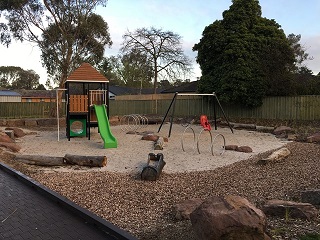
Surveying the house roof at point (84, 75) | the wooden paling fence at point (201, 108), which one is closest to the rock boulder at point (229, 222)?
the wooden paling fence at point (201, 108)

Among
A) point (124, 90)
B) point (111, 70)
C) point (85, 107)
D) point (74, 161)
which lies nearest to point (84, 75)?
point (85, 107)

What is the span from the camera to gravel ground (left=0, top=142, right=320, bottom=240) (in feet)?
13.2

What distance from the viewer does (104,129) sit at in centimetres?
1285

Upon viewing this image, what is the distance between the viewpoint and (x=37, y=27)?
96.1 feet

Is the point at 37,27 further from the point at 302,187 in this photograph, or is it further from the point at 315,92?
the point at 302,187

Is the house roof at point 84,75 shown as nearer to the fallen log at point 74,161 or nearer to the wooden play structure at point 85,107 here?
the wooden play structure at point 85,107

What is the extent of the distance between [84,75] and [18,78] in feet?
262

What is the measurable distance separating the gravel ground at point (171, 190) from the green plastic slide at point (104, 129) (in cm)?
379

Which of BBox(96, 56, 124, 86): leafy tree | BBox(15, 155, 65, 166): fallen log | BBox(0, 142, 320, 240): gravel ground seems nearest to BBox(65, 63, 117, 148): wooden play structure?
BBox(15, 155, 65, 166): fallen log

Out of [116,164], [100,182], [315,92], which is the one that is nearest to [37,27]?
[315,92]

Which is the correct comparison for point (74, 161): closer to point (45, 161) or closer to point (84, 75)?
point (45, 161)

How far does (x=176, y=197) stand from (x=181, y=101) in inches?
921

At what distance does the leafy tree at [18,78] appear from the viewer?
8600 cm

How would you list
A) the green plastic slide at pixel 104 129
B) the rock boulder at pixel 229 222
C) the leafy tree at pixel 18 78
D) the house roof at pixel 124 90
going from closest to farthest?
1. the rock boulder at pixel 229 222
2. the green plastic slide at pixel 104 129
3. the house roof at pixel 124 90
4. the leafy tree at pixel 18 78
